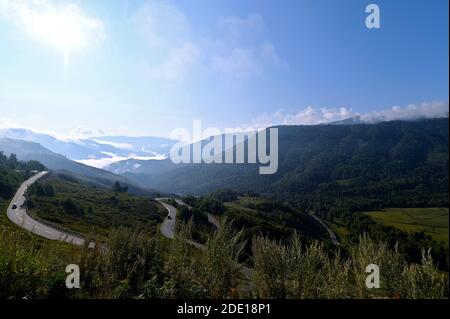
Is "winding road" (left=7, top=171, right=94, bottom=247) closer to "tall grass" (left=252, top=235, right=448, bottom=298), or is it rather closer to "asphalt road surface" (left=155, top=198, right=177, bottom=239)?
"asphalt road surface" (left=155, top=198, right=177, bottom=239)

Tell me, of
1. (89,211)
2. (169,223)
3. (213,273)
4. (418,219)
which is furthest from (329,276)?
(418,219)

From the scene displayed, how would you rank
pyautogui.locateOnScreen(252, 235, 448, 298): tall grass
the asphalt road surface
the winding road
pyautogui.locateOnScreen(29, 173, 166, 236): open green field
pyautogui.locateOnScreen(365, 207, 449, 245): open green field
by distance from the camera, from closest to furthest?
1. pyautogui.locateOnScreen(252, 235, 448, 298): tall grass
2. the winding road
3. pyautogui.locateOnScreen(29, 173, 166, 236): open green field
4. the asphalt road surface
5. pyautogui.locateOnScreen(365, 207, 449, 245): open green field

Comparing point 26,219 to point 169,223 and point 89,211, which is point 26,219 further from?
point 169,223

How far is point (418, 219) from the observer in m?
146

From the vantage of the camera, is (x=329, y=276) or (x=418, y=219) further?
(x=418, y=219)

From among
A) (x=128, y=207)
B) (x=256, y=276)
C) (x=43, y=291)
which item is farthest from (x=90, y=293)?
(x=128, y=207)

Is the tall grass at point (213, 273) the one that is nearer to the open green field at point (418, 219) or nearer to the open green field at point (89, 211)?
the open green field at point (89, 211)

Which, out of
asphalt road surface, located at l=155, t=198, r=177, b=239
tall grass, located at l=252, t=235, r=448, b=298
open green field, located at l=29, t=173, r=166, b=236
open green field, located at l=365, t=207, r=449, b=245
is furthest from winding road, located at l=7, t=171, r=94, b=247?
open green field, located at l=365, t=207, r=449, b=245

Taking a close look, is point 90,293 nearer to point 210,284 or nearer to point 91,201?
point 210,284

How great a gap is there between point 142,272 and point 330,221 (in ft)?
496

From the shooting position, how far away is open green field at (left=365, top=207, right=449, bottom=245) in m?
123

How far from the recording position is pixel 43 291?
6.67m

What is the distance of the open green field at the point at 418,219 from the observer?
4855 inches

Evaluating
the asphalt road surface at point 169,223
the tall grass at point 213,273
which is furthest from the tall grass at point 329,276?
the asphalt road surface at point 169,223
